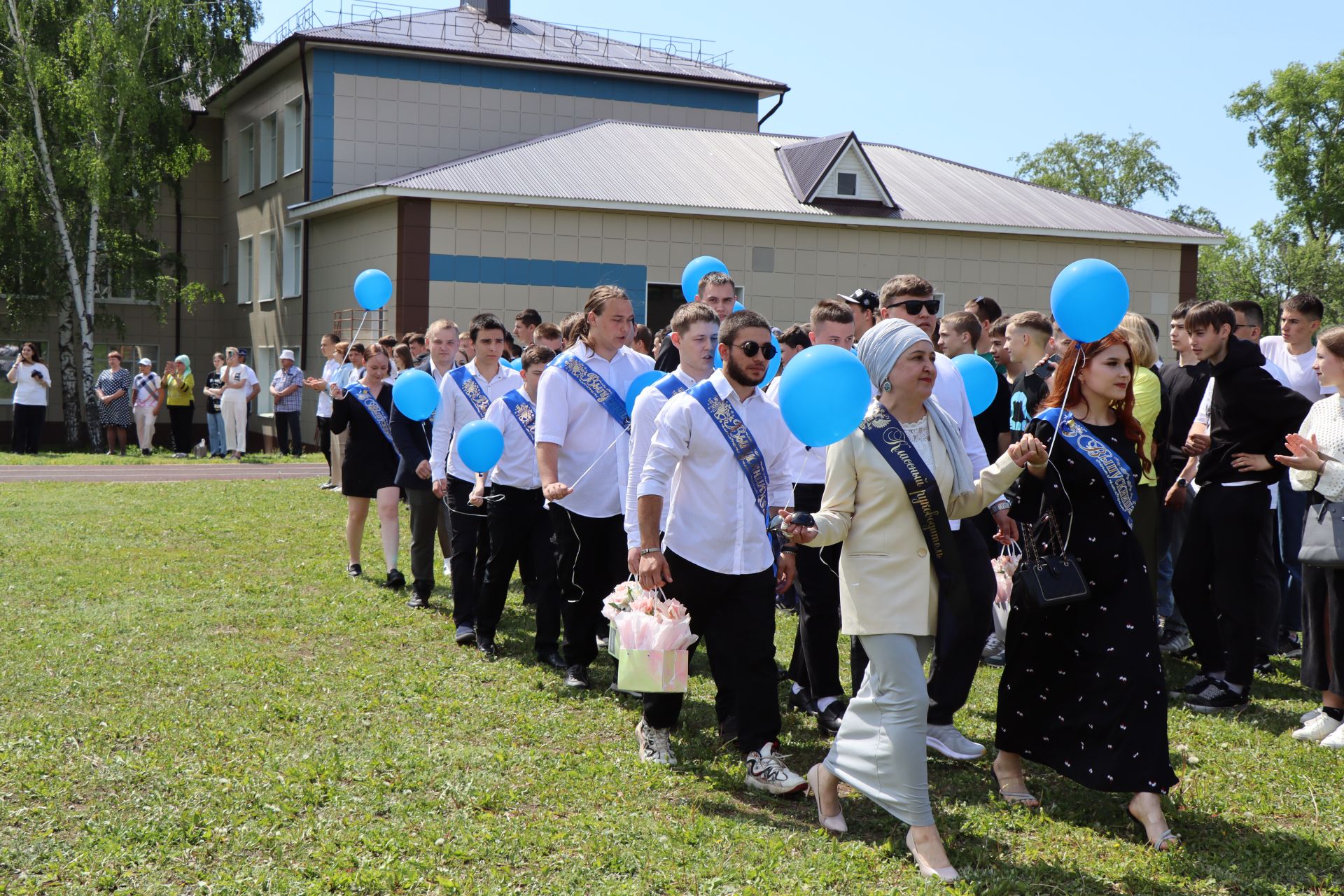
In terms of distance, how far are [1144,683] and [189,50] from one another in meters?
28.5

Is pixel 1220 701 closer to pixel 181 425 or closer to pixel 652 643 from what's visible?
pixel 652 643

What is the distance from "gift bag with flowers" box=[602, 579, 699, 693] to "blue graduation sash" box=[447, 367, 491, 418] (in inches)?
125

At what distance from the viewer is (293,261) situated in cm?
2997

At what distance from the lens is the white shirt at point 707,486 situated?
512 centimetres

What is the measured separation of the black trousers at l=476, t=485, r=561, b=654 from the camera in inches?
288

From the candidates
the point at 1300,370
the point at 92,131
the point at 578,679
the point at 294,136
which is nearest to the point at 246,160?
the point at 294,136

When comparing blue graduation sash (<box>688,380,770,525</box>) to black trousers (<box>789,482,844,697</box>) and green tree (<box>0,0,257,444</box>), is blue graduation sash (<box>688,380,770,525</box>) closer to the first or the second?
black trousers (<box>789,482,844,697</box>)

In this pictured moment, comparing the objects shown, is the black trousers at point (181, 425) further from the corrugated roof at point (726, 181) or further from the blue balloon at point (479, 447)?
the blue balloon at point (479, 447)

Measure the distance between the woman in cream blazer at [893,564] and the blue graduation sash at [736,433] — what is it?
0.66 m

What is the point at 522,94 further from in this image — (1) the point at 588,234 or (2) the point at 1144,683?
(2) the point at 1144,683

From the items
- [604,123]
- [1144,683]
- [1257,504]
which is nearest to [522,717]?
[1144,683]

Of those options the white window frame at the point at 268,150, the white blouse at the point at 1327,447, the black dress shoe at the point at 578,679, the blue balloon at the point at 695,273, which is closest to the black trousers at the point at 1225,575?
the white blouse at the point at 1327,447

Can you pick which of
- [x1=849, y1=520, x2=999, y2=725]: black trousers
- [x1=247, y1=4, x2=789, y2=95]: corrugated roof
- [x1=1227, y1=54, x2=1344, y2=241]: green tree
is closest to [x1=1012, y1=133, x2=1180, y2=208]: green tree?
[x1=1227, y1=54, x2=1344, y2=241]: green tree

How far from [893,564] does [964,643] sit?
804 millimetres
